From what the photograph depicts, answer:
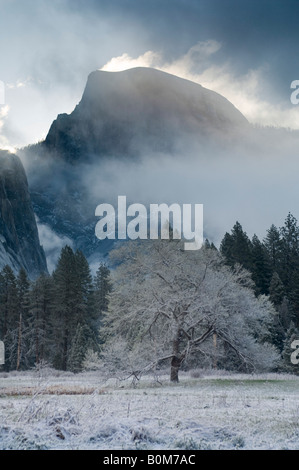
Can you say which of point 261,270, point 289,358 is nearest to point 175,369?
point 289,358

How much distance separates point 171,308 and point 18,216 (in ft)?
461

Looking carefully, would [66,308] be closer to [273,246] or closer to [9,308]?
[9,308]

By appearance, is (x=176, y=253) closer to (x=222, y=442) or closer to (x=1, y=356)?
(x=222, y=442)

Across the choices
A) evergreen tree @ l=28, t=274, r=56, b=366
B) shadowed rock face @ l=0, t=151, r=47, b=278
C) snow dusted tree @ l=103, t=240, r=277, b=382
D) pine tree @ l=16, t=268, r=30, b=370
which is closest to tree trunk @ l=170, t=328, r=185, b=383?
snow dusted tree @ l=103, t=240, r=277, b=382

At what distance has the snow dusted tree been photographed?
24.5 metres

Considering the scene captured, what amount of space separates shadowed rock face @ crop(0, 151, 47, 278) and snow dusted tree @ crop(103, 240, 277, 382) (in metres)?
105

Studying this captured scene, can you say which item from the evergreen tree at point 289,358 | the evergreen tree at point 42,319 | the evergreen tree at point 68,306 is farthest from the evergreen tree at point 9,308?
the evergreen tree at point 289,358

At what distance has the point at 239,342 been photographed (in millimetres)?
25906

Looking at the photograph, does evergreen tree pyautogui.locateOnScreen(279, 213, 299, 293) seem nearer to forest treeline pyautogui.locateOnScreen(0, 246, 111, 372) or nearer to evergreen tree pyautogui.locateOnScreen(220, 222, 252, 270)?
evergreen tree pyautogui.locateOnScreen(220, 222, 252, 270)

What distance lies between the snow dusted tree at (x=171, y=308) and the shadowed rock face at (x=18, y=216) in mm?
105396

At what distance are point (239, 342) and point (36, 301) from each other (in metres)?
39.3

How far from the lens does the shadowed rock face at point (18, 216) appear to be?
132000 mm
